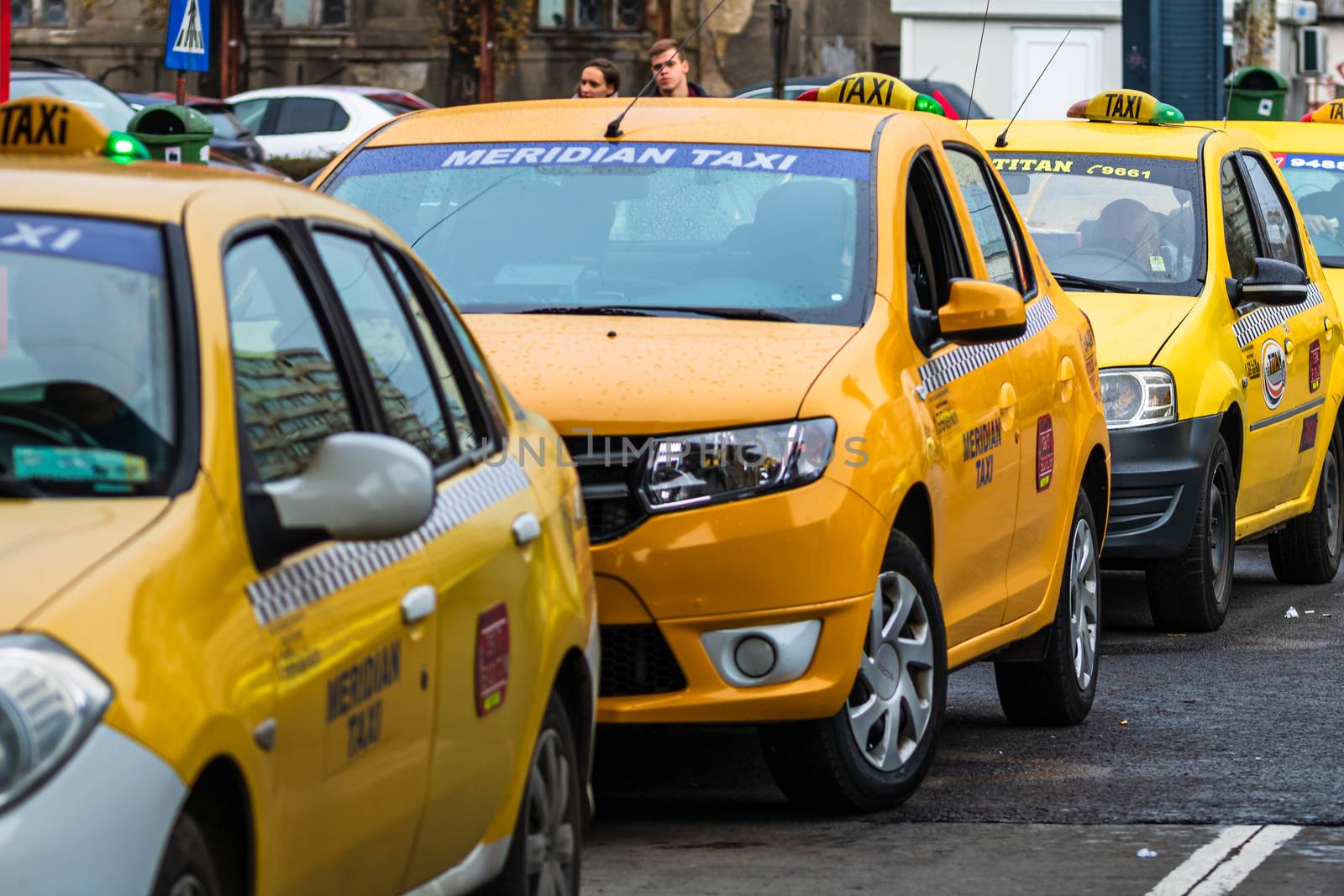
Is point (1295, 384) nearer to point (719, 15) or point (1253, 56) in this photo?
point (1253, 56)

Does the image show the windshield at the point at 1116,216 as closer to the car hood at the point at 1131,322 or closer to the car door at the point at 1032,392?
the car hood at the point at 1131,322

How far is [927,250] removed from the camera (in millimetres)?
7242

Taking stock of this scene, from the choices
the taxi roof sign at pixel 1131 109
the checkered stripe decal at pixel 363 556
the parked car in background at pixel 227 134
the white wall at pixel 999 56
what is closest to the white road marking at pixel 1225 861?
the checkered stripe decal at pixel 363 556

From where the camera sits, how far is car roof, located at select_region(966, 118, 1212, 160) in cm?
1082

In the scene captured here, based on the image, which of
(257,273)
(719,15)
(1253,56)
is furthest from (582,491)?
(719,15)

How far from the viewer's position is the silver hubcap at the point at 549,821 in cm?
462

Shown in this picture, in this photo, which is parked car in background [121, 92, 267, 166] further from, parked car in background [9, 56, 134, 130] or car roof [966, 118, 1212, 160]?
car roof [966, 118, 1212, 160]

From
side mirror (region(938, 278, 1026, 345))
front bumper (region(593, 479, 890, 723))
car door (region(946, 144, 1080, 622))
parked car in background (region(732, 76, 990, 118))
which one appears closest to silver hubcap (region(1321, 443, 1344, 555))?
car door (region(946, 144, 1080, 622))

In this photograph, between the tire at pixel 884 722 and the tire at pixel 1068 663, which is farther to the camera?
the tire at pixel 1068 663

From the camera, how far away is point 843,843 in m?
6.21

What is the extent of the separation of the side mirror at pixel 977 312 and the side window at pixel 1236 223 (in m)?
3.80

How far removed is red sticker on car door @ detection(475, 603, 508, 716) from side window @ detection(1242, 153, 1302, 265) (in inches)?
291

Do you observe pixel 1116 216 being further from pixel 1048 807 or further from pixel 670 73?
pixel 1048 807

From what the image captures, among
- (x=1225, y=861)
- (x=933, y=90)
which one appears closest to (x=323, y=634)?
(x=1225, y=861)
